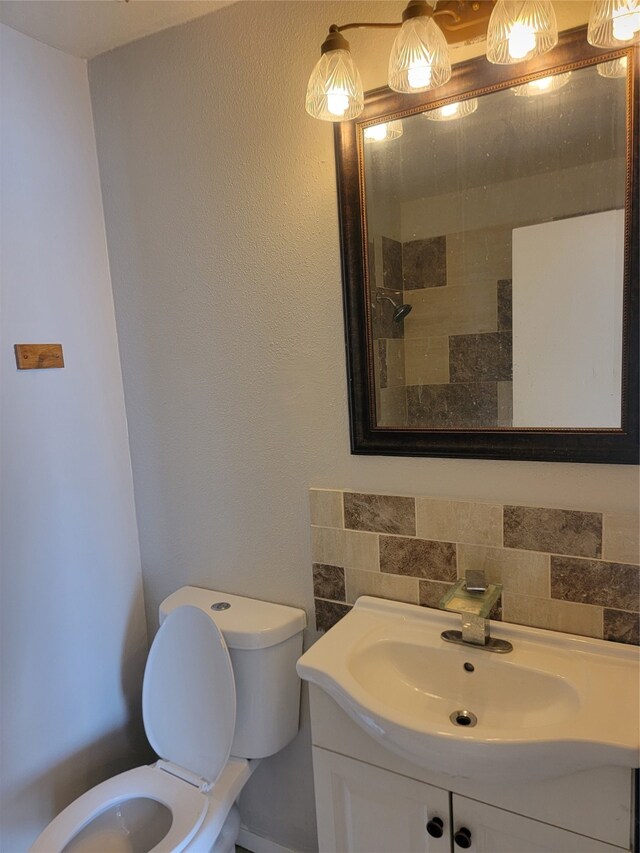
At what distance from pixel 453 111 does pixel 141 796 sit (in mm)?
1792

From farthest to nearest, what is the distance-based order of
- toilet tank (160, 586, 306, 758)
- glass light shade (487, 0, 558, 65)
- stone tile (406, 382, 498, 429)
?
toilet tank (160, 586, 306, 758)
stone tile (406, 382, 498, 429)
glass light shade (487, 0, 558, 65)

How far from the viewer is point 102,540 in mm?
1684

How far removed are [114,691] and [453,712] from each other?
1.12 m

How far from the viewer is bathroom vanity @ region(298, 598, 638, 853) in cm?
88

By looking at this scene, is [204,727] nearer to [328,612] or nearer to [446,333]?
[328,612]

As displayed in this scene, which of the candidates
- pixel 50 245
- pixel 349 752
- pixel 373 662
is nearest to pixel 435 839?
pixel 349 752

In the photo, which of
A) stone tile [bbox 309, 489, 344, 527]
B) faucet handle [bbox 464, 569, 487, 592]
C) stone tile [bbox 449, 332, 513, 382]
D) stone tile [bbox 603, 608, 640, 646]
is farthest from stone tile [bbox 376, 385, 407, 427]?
stone tile [bbox 603, 608, 640, 646]

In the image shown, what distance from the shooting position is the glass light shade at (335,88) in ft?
3.58

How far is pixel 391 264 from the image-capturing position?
4.16ft

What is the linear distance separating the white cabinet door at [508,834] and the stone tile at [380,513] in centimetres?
54

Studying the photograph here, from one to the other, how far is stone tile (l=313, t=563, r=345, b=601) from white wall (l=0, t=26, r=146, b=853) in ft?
2.25

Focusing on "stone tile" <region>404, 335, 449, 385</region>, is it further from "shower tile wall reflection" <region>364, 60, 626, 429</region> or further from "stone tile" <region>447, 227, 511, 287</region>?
"stone tile" <region>447, 227, 511, 287</region>

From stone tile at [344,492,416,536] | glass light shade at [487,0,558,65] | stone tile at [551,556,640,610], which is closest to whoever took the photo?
glass light shade at [487,0,558,65]

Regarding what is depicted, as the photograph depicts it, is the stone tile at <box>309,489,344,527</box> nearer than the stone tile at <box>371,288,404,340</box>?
No
